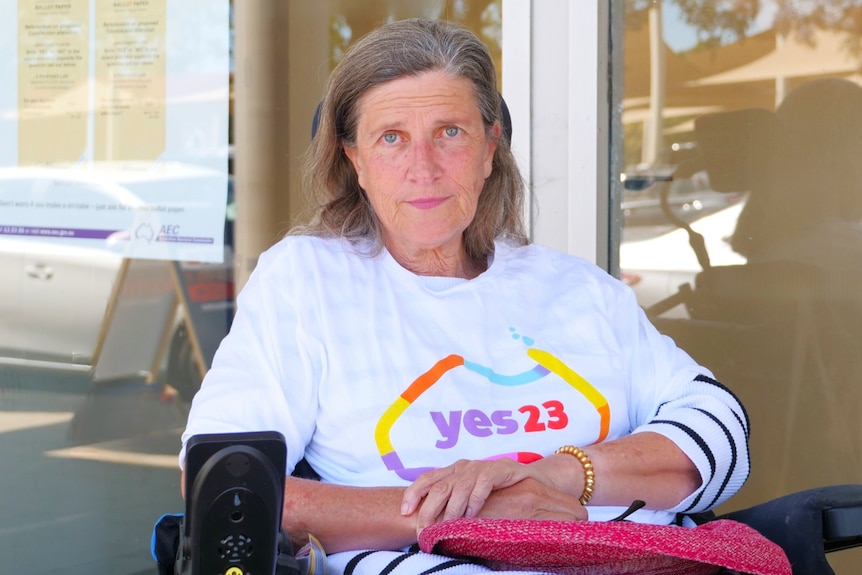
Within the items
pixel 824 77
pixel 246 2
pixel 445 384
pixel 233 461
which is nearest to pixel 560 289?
pixel 445 384

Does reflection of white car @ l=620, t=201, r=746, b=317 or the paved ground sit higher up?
reflection of white car @ l=620, t=201, r=746, b=317

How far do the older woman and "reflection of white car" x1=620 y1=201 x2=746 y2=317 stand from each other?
3.40 ft

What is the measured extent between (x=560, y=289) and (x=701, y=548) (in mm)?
891

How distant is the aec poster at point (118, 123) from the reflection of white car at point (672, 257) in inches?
54.4

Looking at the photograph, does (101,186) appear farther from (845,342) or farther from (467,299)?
(845,342)

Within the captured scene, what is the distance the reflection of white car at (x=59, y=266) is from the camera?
3.48m

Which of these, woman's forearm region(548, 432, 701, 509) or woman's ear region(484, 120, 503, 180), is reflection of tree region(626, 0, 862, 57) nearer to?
woman's ear region(484, 120, 503, 180)

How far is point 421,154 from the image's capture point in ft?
7.07

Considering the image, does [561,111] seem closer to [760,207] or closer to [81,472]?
[760,207]

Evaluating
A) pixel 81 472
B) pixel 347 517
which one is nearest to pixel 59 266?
pixel 81 472

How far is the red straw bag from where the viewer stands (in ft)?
4.80

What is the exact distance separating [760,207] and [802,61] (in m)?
0.48

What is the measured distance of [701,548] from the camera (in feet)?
4.87

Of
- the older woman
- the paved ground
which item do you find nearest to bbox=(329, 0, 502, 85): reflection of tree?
the older woman
